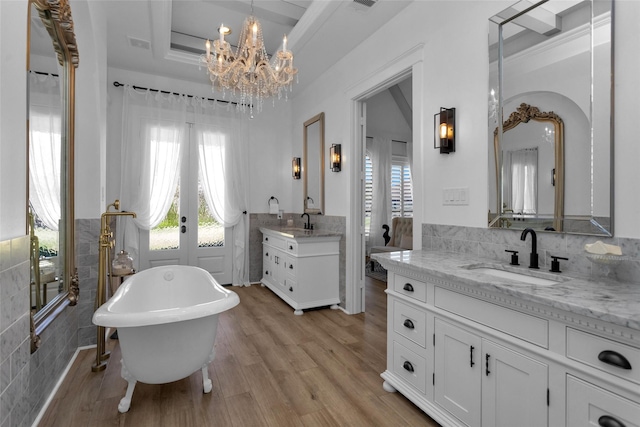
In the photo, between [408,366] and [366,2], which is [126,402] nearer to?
[408,366]

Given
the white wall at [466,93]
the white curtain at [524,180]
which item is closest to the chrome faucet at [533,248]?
the white curtain at [524,180]

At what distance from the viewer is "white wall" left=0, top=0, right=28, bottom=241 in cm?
130

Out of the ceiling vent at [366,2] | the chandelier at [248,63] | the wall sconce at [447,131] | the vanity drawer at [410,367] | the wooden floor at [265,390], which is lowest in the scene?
the wooden floor at [265,390]

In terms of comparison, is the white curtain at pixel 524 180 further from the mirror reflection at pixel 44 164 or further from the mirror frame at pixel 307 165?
the mirror reflection at pixel 44 164

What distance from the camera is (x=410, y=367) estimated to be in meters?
1.92

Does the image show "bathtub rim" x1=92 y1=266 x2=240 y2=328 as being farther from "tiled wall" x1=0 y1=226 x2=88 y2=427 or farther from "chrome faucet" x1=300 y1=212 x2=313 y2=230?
"chrome faucet" x1=300 y1=212 x2=313 y2=230

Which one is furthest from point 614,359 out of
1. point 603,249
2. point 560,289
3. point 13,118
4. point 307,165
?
point 307,165

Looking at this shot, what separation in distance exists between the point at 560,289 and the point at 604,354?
11.4 inches

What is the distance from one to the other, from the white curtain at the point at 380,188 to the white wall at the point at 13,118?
17.1ft

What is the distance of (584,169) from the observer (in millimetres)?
1610

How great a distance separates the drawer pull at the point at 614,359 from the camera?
100 centimetres

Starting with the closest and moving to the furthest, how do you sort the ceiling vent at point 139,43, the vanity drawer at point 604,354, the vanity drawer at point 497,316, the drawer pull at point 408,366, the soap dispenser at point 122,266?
the vanity drawer at point 604,354 → the vanity drawer at point 497,316 → the drawer pull at point 408,366 → the soap dispenser at point 122,266 → the ceiling vent at point 139,43

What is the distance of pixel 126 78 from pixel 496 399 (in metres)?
5.12

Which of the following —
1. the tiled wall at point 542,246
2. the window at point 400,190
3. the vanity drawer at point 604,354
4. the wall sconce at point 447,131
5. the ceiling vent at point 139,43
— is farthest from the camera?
the window at point 400,190
